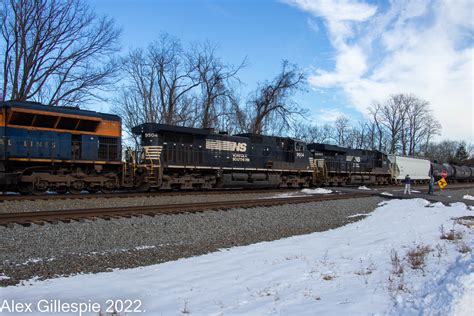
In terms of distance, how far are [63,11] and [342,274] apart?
25.5 m

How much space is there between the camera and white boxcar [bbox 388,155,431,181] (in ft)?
124

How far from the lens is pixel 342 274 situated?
578cm

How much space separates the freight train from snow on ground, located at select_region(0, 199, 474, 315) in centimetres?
1037

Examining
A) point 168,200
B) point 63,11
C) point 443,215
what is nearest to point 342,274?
point 443,215

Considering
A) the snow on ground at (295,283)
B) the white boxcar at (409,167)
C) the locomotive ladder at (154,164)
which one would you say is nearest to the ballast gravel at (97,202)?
the locomotive ladder at (154,164)

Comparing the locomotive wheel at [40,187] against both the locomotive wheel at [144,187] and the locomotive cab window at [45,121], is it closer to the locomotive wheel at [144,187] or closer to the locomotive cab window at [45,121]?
the locomotive cab window at [45,121]

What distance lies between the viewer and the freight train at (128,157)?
1484 centimetres

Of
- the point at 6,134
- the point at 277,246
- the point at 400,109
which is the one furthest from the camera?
the point at 400,109

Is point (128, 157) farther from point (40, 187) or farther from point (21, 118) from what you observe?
point (21, 118)

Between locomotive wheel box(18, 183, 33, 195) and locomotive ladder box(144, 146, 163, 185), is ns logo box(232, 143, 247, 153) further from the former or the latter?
locomotive wheel box(18, 183, 33, 195)

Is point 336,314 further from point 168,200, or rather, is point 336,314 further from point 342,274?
point 168,200

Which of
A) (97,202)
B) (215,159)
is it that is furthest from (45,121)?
(215,159)

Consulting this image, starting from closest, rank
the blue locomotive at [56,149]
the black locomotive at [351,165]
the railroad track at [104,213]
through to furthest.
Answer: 1. the railroad track at [104,213]
2. the blue locomotive at [56,149]
3. the black locomotive at [351,165]

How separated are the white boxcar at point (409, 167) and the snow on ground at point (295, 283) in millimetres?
31453
